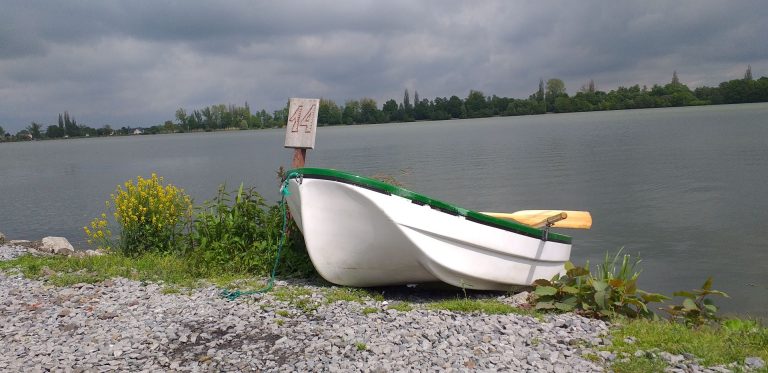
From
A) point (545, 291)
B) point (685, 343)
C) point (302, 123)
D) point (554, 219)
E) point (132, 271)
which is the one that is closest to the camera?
point (685, 343)

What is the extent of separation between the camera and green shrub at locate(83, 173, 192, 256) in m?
9.75

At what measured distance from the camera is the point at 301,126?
9.15 meters

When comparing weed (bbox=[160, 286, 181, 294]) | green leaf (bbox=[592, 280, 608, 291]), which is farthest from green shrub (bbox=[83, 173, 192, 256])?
green leaf (bbox=[592, 280, 608, 291])

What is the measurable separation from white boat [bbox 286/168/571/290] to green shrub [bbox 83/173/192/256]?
2.80 metres

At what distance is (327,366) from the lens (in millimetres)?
5137

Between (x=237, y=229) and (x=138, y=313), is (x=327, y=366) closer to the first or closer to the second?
(x=138, y=313)

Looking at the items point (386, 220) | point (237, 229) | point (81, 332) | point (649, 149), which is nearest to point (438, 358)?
point (386, 220)

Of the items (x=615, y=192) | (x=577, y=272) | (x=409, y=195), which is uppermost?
(x=409, y=195)

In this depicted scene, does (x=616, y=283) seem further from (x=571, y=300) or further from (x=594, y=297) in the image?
(x=571, y=300)

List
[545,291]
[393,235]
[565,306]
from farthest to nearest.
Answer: [393,235], [545,291], [565,306]

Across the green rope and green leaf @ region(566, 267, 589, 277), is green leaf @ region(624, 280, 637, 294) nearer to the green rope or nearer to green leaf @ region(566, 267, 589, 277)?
green leaf @ region(566, 267, 589, 277)

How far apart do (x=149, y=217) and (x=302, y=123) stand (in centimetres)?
289

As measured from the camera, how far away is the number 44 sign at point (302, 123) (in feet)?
Result: 29.7

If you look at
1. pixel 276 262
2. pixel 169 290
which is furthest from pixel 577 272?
pixel 169 290
